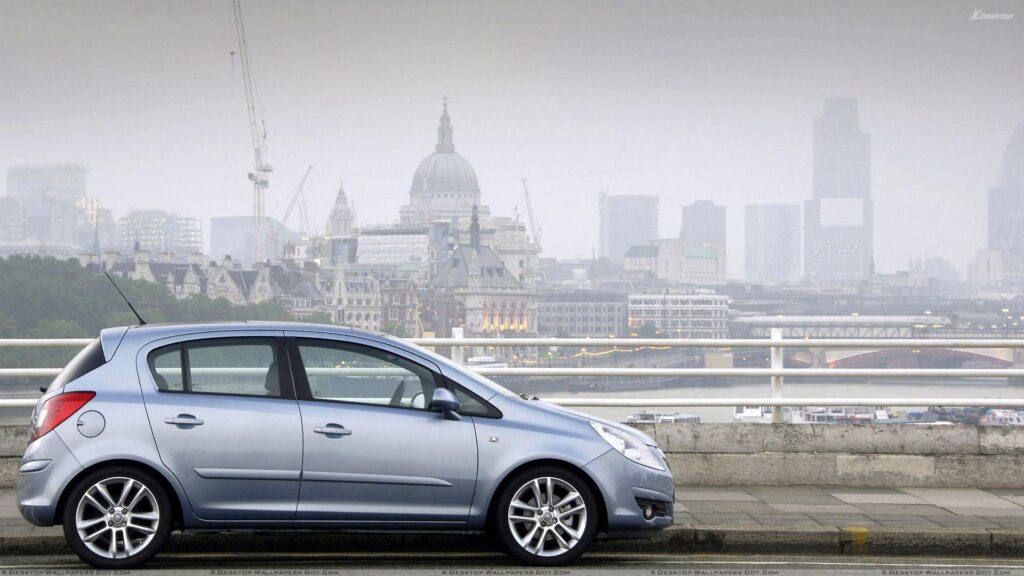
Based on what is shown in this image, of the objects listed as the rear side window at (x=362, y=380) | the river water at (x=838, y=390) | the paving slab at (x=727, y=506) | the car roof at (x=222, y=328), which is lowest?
the river water at (x=838, y=390)

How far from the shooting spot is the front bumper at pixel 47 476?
7.18m

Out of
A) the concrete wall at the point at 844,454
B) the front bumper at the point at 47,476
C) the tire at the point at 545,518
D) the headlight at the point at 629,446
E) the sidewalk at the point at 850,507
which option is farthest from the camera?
the concrete wall at the point at 844,454

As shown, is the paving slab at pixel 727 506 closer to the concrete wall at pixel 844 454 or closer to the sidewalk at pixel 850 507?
the sidewalk at pixel 850 507

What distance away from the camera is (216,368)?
7.50 meters

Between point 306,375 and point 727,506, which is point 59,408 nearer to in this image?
point 306,375

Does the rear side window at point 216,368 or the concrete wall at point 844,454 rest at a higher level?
the rear side window at point 216,368

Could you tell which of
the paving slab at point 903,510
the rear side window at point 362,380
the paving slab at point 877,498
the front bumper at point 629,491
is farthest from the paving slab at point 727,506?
the rear side window at point 362,380

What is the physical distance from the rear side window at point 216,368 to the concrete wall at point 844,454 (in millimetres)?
4537

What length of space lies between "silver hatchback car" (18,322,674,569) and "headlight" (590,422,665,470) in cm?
3

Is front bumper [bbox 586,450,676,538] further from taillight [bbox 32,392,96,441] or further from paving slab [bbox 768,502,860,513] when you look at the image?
taillight [bbox 32,392,96,441]

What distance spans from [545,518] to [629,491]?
1.67ft

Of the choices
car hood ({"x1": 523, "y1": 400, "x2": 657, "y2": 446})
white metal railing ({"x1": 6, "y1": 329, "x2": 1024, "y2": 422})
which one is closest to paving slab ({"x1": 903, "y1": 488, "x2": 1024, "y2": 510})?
white metal railing ({"x1": 6, "y1": 329, "x2": 1024, "y2": 422})

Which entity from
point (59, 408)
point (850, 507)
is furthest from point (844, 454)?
point (59, 408)

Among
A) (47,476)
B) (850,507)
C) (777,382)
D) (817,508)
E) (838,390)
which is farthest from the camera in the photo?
(838,390)
